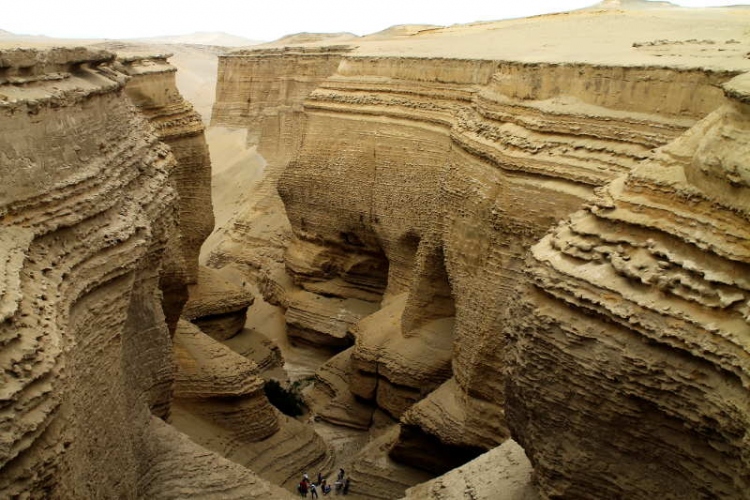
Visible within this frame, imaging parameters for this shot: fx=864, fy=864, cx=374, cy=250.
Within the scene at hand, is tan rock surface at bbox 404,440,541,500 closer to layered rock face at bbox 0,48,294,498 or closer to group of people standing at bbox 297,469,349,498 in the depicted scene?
layered rock face at bbox 0,48,294,498

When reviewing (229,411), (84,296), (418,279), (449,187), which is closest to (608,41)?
(449,187)

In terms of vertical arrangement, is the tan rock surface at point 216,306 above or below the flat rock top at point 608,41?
below

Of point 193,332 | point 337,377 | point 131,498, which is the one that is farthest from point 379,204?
point 131,498

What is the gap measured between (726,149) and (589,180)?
152 inches

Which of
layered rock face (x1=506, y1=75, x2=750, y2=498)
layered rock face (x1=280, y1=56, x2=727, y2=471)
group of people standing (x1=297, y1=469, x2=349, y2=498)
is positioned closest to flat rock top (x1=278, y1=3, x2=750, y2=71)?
layered rock face (x1=280, y1=56, x2=727, y2=471)

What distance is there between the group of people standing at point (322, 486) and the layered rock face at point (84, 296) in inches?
115

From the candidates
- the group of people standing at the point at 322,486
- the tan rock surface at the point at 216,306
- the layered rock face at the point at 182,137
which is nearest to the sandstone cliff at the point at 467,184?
the group of people standing at the point at 322,486

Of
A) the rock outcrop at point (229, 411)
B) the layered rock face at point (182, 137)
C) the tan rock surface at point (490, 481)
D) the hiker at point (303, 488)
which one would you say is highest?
the layered rock face at point (182, 137)

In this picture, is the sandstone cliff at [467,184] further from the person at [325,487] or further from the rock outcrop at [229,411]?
the rock outcrop at [229,411]

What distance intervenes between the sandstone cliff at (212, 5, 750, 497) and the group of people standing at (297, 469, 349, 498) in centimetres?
98

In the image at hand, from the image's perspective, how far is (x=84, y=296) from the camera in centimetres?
750

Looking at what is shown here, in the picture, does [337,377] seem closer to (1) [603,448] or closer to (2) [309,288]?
(2) [309,288]

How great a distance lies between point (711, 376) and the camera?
17.5 ft

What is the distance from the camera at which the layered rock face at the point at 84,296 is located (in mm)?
5535
